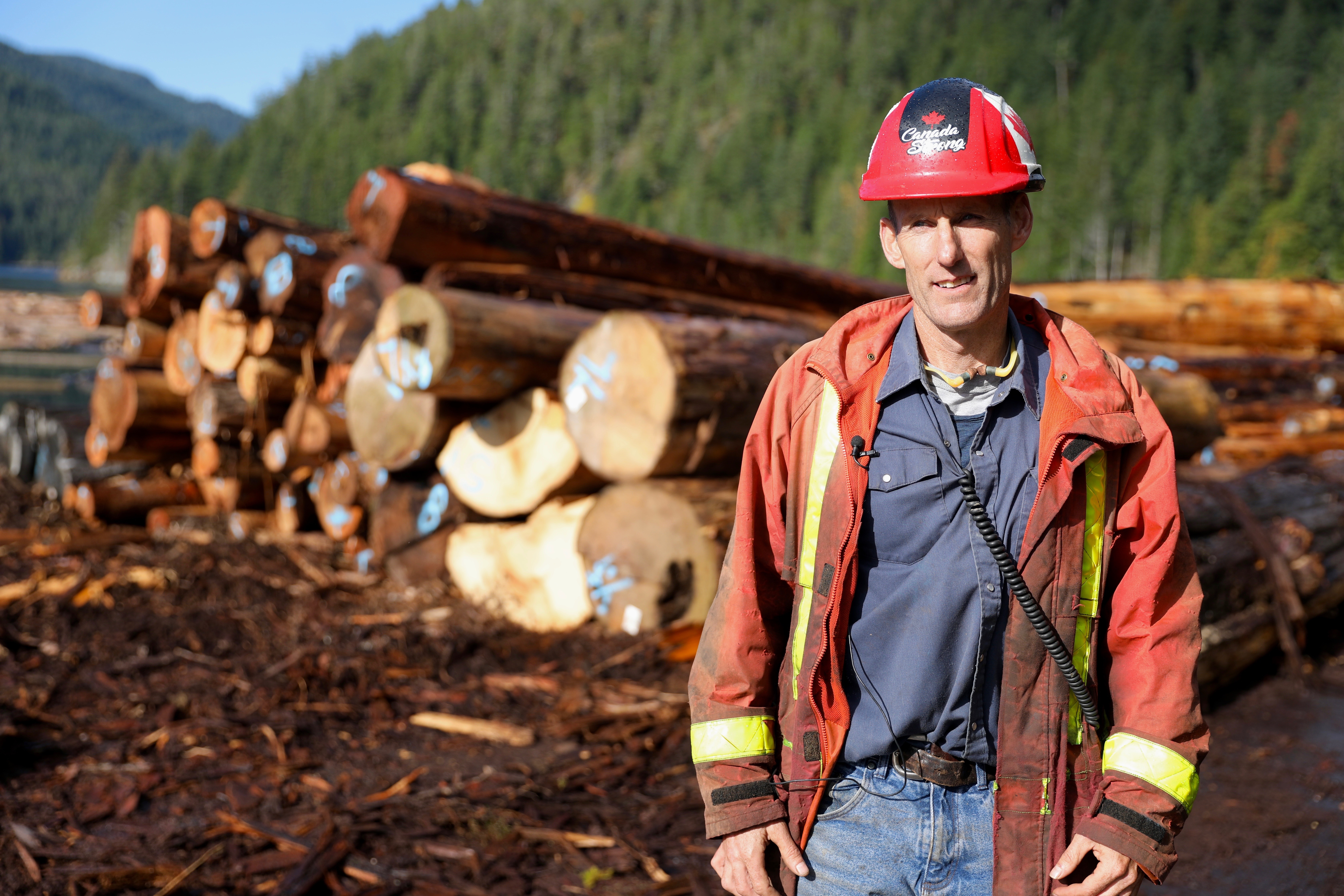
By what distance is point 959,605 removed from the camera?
186cm

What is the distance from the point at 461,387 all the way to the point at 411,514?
4.40 feet

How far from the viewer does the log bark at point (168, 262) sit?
7949mm

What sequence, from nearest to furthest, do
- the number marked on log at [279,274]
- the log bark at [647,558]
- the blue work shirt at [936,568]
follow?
the blue work shirt at [936,568]
the log bark at [647,558]
the number marked on log at [279,274]

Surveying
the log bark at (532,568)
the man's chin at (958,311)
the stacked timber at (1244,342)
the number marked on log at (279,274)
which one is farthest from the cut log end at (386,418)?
the stacked timber at (1244,342)

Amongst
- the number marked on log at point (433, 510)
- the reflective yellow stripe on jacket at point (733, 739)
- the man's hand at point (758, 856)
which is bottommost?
the number marked on log at point (433, 510)

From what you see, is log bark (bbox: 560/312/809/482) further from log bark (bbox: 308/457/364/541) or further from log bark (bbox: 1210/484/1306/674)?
log bark (bbox: 1210/484/1306/674)

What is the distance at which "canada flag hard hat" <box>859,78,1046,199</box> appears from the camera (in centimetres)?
182

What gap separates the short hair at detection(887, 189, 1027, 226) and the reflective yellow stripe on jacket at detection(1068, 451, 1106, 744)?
50 cm

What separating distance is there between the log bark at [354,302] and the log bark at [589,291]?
0.34m

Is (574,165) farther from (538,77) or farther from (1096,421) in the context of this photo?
(1096,421)

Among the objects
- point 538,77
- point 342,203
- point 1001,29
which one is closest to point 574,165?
point 538,77

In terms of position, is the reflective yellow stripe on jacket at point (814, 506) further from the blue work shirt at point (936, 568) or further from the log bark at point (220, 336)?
the log bark at point (220, 336)

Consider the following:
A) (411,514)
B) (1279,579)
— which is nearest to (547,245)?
(411,514)

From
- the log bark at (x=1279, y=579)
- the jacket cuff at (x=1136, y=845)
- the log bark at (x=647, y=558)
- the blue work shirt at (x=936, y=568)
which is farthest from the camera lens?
the log bark at (x=1279, y=579)
